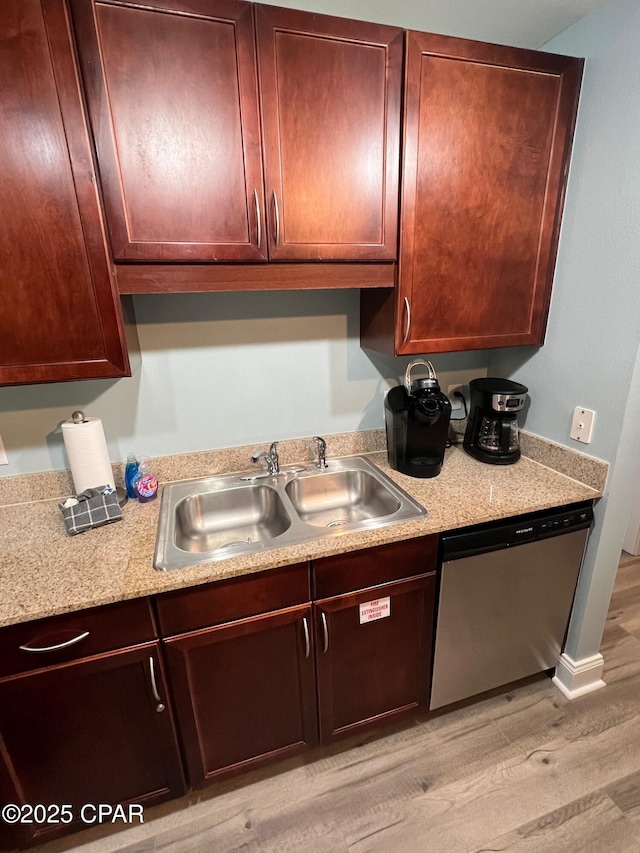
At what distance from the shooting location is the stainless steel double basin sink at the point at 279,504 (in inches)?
54.9

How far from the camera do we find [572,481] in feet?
5.11

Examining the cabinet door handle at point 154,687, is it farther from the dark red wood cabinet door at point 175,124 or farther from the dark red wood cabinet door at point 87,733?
the dark red wood cabinet door at point 175,124

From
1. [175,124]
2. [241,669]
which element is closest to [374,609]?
[241,669]

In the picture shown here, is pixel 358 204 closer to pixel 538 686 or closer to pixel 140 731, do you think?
pixel 140 731

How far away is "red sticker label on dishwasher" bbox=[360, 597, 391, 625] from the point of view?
4.32 ft

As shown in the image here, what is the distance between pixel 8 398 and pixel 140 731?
44.6 inches

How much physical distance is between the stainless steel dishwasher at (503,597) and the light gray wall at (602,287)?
118 millimetres

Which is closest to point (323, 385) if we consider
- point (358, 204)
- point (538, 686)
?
point (358, 204)

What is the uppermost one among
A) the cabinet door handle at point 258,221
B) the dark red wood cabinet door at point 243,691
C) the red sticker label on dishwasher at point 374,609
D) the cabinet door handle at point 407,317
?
the cabinet door handle at point 258,221

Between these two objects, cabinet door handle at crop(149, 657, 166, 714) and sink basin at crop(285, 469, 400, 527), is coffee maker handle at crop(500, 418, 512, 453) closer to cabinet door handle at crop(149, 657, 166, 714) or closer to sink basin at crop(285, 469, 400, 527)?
sink basin at crop(285, 469, 400, 527)

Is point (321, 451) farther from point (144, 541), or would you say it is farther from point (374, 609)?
point (144, 541)

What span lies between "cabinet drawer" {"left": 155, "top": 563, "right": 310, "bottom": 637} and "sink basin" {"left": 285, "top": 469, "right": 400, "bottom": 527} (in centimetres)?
45

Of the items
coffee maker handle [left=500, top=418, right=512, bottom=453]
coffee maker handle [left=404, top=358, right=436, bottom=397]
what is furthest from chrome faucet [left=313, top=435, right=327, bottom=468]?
coffee maker handle [left=500, top=418, right=512, bottom=453]

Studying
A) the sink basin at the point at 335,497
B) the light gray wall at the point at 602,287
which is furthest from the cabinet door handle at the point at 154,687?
the light gray wall at the point at 602,287
